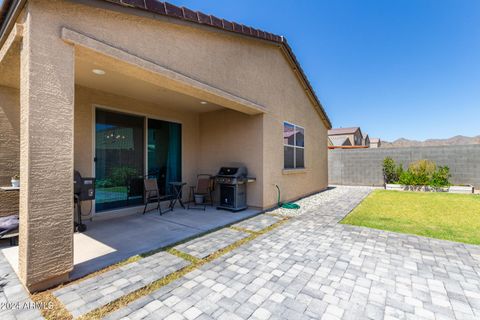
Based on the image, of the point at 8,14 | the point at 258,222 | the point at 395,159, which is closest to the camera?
the point at 8,14

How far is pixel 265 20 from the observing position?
8.91 meters

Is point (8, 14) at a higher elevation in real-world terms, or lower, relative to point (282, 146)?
higher

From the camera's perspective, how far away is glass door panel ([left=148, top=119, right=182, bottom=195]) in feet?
21.8

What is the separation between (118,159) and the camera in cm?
588

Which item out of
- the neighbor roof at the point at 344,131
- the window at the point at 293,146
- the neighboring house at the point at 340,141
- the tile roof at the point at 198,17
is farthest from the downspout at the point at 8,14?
the neighbor roof at the point at 344,131

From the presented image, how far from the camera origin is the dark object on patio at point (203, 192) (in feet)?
22.6

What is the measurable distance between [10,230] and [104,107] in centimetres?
323

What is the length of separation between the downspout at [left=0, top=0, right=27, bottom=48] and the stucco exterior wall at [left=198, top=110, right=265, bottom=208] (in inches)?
203

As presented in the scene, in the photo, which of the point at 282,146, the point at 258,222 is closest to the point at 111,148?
the point at 258,222

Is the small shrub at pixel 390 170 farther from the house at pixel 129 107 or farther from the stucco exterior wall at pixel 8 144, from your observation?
the stucco exterior wall at pixel 8 144

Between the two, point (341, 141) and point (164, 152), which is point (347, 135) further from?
point (164, 152)

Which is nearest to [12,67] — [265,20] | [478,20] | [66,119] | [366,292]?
[66,119]

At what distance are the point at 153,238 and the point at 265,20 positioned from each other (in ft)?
30.4

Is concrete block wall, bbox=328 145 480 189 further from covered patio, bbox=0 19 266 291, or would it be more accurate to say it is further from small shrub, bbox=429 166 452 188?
covered patio, bbox=0 19 266 291
